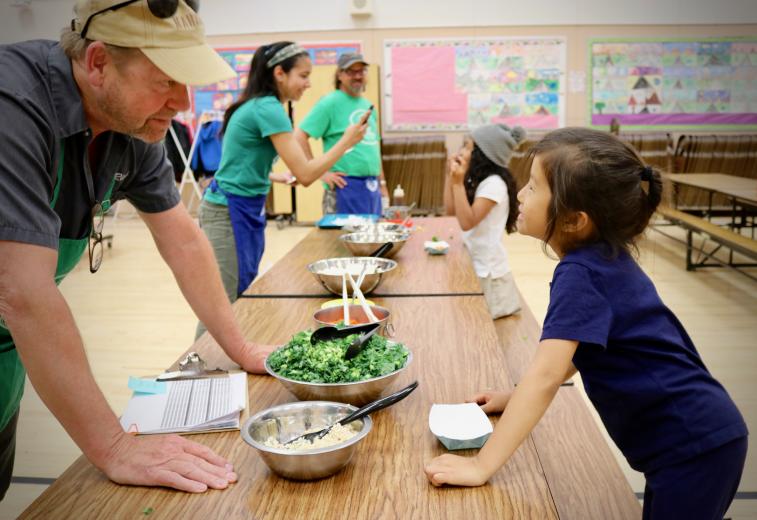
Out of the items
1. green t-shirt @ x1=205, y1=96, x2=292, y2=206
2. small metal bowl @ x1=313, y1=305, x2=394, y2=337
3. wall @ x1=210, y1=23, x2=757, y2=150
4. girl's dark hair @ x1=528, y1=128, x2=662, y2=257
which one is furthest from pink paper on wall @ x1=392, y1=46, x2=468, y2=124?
girl's dark hair @ x1=528, y1=128, x2=662, y2=257

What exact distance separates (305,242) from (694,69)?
6.08m

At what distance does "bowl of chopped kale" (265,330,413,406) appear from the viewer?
114 centimetres

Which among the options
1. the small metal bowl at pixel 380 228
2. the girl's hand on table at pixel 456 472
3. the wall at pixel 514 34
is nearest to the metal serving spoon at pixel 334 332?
the girl's hand on table at pixel 456 472

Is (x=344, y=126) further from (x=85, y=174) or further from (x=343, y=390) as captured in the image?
(x=343, y=390)

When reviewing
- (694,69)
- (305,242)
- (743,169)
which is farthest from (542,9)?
(305,242)

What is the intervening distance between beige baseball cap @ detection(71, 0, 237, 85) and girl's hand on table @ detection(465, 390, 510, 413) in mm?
735

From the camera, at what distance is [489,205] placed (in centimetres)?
296

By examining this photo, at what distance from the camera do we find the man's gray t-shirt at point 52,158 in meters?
0.94

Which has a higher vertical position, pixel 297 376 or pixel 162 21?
pixel 162 21

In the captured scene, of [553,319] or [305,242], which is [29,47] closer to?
[553,319]

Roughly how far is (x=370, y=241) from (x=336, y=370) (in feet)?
4.89

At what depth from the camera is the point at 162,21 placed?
1.08m

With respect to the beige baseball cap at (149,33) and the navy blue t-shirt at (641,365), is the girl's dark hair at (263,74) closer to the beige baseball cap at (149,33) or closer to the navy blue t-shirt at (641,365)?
the beige baseball cap at (149,33)

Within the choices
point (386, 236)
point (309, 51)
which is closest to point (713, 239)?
point (386, 236)
